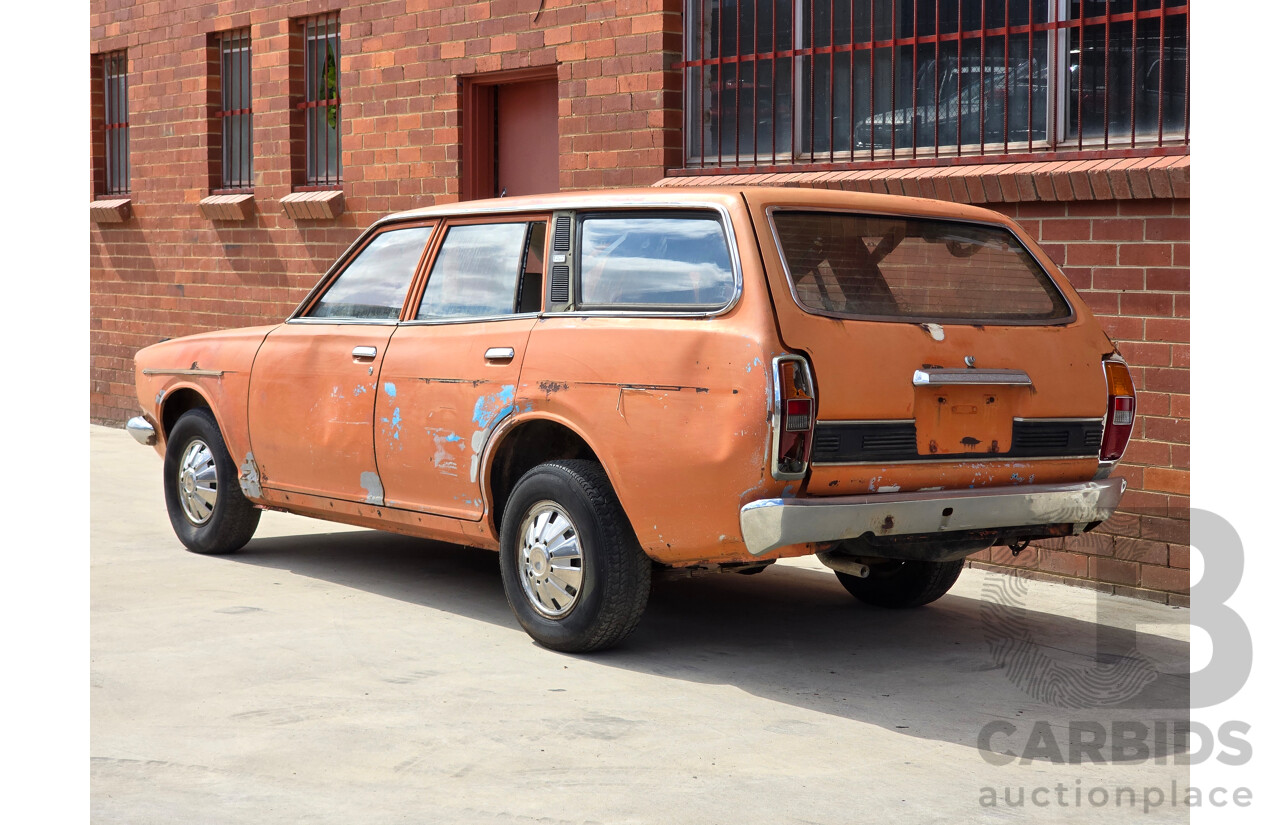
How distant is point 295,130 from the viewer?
13.0 metres

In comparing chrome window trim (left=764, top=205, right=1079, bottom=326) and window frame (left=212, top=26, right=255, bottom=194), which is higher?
window frame (left=212, top=26, right=255, bottom=194)

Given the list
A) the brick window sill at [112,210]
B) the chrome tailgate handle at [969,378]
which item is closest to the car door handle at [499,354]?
the chrome tailgate handle at [969,378]

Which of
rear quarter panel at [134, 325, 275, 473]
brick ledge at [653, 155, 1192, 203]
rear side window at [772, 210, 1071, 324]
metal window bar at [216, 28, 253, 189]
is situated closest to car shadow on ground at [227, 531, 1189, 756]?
rear quarter panel at [134, 325, 275, 473]


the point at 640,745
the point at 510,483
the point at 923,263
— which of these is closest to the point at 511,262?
the point at 510,483

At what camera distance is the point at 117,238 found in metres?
15.2

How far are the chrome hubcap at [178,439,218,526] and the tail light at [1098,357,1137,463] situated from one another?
441 cm

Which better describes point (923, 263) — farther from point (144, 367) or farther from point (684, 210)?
point (144, 367)

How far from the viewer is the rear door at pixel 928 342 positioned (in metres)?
5.38

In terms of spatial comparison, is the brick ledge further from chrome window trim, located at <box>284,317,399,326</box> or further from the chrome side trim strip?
the chrome side trim strip

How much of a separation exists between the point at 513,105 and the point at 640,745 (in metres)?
7.39

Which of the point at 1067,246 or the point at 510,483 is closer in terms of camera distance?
the point at 510,483

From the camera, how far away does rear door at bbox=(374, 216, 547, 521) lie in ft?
20.6

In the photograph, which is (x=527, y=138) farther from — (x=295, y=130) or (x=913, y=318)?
(x=913, y=318)

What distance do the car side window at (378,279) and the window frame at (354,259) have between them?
0.03ft
